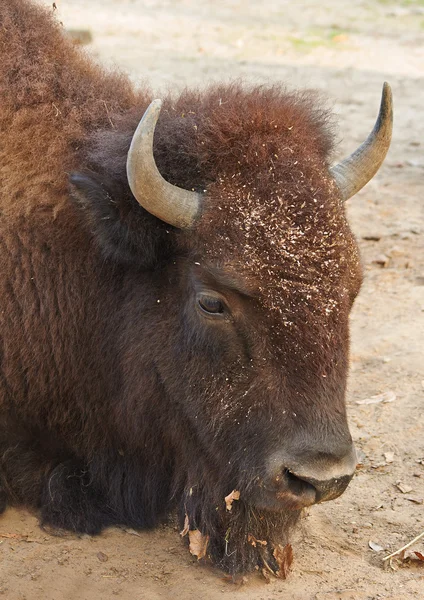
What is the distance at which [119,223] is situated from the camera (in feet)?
13.5

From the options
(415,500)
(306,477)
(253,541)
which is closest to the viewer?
(306,477)

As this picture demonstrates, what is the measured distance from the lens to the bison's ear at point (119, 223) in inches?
161

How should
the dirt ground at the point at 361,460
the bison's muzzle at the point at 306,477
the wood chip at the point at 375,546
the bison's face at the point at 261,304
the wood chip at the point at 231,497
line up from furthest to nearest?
1. the wood chip at the point at 375,546
2. the dirt ground at the point at 361,460
3. the wood chip at the point at 231,497
4. the bison's face at the point at 261,304
5. the bison's muzzle at the point at 306,477

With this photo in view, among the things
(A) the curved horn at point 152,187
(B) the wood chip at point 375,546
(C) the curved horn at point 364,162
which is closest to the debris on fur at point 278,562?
(B) the wood chip at point 375,546

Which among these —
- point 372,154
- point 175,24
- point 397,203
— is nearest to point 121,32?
point 175,24

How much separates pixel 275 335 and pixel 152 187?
862 millimetres

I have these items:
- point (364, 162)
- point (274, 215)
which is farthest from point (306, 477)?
point (364, 162)

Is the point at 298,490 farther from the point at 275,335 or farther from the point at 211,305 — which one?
the point at 211,305

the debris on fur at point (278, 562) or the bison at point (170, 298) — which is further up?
the bison at point (170, 298)

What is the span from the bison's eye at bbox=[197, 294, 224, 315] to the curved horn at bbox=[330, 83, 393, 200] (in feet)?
3.23

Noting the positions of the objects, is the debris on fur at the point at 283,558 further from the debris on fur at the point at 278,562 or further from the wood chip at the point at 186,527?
the wood chip at the point at 186,527

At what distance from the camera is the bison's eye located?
394cm

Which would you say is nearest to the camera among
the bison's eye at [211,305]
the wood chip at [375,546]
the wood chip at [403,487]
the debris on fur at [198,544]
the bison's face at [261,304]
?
the bison's face at [261,304]

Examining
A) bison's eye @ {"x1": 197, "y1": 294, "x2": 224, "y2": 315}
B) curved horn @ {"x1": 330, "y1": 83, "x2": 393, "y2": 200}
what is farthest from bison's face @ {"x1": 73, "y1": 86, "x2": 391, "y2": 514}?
curved horn @ {"x1": 330, "y1": 83, "x2": 393, "y2": 200}
